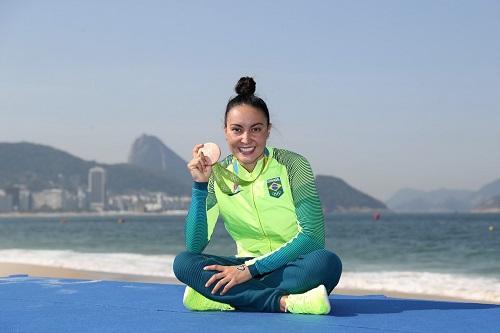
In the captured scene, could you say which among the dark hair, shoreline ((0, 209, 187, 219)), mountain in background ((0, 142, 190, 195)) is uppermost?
the dark hair

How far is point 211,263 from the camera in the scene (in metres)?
3.34

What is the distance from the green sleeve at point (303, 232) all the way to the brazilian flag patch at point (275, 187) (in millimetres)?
96

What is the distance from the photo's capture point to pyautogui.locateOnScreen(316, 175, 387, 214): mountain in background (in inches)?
3652

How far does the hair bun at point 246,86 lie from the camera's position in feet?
10.9

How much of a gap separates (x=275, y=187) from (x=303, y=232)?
264 mm

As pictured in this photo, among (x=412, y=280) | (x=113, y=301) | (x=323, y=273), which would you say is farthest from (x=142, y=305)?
(x=412, y=280)

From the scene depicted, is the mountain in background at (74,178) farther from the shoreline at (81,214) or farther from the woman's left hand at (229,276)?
the woman's left hand at (229,276)

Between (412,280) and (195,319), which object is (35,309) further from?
(412,280)

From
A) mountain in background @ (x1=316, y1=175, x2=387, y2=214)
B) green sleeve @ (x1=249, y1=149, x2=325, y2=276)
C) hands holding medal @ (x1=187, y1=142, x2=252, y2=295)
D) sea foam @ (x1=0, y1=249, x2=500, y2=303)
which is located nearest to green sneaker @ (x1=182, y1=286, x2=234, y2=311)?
hands holding medal @ (x1=187, y1=142, x2=252, y2=295)

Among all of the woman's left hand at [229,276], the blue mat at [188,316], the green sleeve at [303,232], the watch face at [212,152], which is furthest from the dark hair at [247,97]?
the blue mat at [188,316]

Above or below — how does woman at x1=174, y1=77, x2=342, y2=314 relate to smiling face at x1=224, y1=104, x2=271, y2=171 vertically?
below

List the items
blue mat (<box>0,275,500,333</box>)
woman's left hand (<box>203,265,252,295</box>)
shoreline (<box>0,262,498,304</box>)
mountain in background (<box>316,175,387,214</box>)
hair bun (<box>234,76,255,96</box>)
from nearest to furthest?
blue mat (<box>0,275,500,333</box>)
woman's left hand (<box>203,265,252,295</box>)
hair bun (<box>234,76,255,96</box>)
shoreline (<box>0,262,498,304</box>)
mountain in background (<box>316,175,387,214</box>)

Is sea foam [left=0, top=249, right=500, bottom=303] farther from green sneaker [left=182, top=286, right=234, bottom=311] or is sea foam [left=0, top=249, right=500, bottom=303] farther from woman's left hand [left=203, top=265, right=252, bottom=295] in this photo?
woman's left hand [left=203, top=265, right=252, bottom=295]

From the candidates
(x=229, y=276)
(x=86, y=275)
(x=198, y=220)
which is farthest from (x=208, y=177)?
(x=86, y=275)
